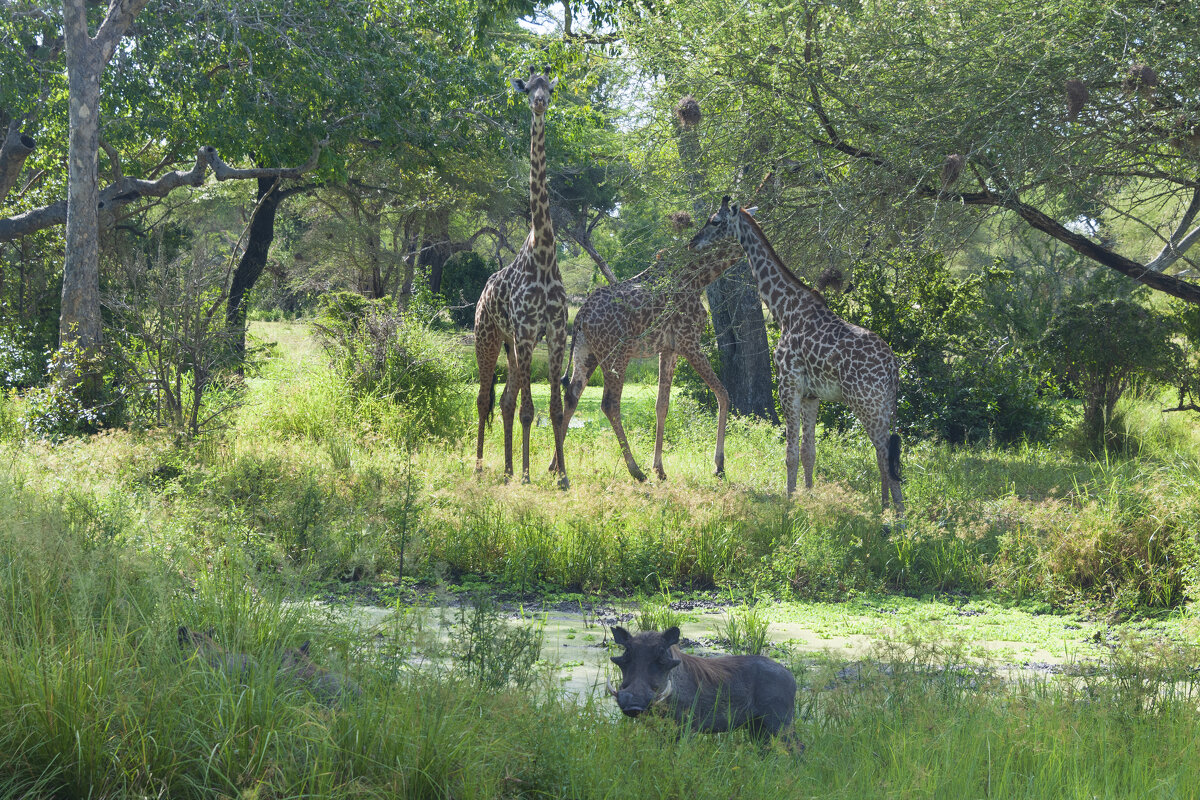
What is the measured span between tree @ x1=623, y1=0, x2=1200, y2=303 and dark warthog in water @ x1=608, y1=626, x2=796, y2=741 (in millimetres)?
4487

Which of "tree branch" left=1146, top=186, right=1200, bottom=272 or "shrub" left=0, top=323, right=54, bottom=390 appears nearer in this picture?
"tree branch" left=1146, top=186, right=1200, bottom=272

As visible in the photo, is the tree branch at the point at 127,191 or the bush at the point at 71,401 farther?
the tree branch at the point at 127,191

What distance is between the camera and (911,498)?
933cm

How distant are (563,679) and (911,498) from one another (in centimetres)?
564

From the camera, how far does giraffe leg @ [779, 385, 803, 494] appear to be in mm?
9094

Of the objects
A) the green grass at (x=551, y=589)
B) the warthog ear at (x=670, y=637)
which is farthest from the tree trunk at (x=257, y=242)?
the warthog ear at (x=670, y=637)

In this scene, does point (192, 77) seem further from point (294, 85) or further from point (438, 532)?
point (438, 532)

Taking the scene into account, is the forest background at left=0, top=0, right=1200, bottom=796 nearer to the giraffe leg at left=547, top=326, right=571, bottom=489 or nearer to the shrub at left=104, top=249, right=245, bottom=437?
the shrub at left=104, top=249, right=245, bottom=437

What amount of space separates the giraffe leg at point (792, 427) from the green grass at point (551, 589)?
0.32 m

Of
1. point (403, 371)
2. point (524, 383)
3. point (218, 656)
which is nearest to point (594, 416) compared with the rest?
point (403, 371)

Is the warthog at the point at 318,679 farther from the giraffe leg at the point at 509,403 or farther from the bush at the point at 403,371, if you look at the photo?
the bush at the point at 403,371

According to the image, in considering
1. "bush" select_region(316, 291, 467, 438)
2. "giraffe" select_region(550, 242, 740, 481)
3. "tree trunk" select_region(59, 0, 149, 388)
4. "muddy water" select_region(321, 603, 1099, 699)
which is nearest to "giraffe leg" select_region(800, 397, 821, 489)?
"giraffe" select_region(550, 242, 740, 481)

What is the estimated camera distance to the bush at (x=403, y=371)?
1303 cm

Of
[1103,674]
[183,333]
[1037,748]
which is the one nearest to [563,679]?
[1037,748]
